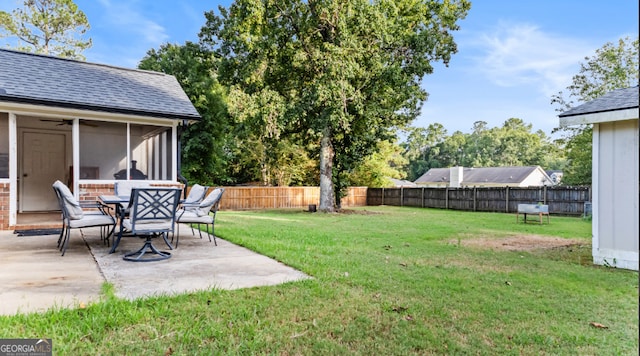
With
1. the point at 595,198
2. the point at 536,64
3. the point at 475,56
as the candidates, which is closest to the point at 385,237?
the point at 595,198

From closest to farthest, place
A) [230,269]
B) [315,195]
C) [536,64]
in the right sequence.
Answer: [230,269], [536,64], [315,195]

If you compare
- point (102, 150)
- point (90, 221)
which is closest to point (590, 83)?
point (102, 150)

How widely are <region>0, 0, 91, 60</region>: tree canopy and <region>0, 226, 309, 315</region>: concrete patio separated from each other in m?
21.8


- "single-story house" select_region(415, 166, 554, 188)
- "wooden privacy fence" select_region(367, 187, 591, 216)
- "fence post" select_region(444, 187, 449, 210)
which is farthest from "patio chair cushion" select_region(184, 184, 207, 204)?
"single-story house" select_region(415, 166, 554, 188)

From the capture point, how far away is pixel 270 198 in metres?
19.4

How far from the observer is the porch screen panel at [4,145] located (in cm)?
737

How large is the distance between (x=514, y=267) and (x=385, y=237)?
9.77 ft

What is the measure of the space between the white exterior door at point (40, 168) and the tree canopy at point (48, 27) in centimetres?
1614

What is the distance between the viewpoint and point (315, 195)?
2088cm

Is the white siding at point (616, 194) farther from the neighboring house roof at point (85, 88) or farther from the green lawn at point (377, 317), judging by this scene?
the neighboring house roof at point (85, 88)

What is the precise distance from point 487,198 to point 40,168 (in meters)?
17.9

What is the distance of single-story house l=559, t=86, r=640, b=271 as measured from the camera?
4.86 m

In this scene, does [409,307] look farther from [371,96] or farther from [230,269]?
[371,96]

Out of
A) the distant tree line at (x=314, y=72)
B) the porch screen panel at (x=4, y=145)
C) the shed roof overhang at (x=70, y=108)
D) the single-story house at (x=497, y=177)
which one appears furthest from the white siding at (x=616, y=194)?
the single-story house at (x=497, y=177)
